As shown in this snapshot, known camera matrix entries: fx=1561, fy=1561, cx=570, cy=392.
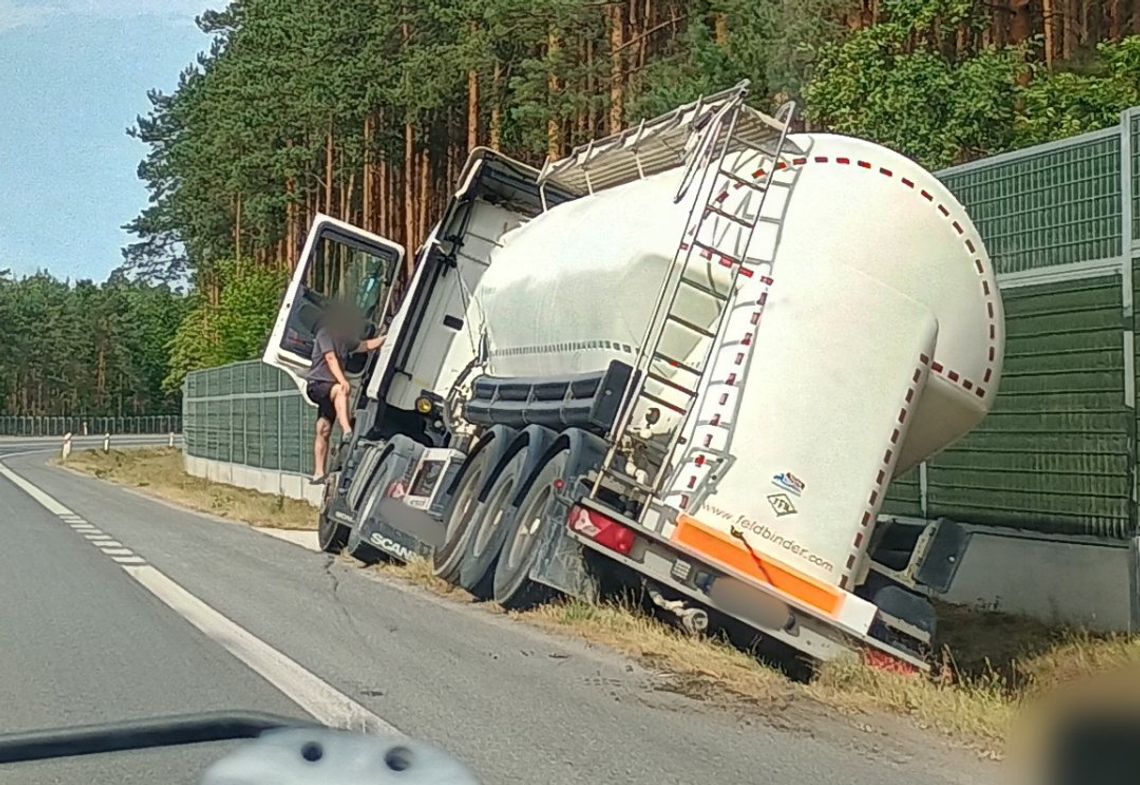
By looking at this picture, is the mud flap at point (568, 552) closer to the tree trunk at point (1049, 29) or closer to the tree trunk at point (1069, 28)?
the tree trunk at point (1069, 28)

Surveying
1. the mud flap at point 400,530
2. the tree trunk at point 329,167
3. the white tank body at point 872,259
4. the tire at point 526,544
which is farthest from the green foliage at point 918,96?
the tree trunk at point 329,167

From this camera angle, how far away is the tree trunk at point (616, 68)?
3419 cm

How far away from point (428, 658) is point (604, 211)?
13.1ft

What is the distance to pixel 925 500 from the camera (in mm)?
13414

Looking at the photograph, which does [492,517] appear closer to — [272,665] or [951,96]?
[272,665]

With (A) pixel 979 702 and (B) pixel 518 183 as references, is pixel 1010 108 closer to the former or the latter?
(B) pixel 518 183

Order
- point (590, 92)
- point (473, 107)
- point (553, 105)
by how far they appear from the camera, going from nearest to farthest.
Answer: point (590, 92)
point (553, 105)
point (473, 107)

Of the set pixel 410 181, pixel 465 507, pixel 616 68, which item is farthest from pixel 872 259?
pixel 410 181

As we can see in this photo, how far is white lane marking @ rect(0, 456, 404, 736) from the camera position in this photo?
7.62m

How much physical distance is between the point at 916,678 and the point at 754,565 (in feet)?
3.54

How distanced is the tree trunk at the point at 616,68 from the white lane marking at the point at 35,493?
14318 mm

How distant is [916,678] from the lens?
28.2 ft

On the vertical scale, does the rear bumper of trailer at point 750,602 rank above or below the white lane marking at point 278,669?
above

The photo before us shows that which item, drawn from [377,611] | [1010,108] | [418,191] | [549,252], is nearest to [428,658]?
[377,611]
